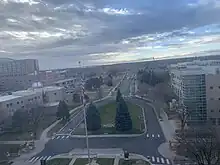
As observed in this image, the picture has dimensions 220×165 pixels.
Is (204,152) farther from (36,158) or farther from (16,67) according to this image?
(16,67)

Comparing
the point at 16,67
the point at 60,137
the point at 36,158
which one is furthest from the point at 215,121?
the point at 16,67

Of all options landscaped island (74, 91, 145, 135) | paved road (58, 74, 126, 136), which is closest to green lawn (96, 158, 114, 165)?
landscaped island (74, 91, 145, 135)

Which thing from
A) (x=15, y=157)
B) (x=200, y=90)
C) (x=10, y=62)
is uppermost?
(x=10, y=62)

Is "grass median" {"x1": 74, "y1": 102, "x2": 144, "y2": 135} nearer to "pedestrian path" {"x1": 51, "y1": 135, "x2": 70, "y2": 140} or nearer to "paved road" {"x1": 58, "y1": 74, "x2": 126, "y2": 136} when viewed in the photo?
"paved road" {"x1": 58, "y1": 74, "x2": 126, "y2": 136}

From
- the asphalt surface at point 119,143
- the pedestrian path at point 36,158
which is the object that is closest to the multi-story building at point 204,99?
the asphalt surface at point 119,143

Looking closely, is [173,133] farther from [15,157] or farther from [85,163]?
[15,157]

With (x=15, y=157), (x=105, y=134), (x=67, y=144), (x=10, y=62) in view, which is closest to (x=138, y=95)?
(x=105, y=134)
